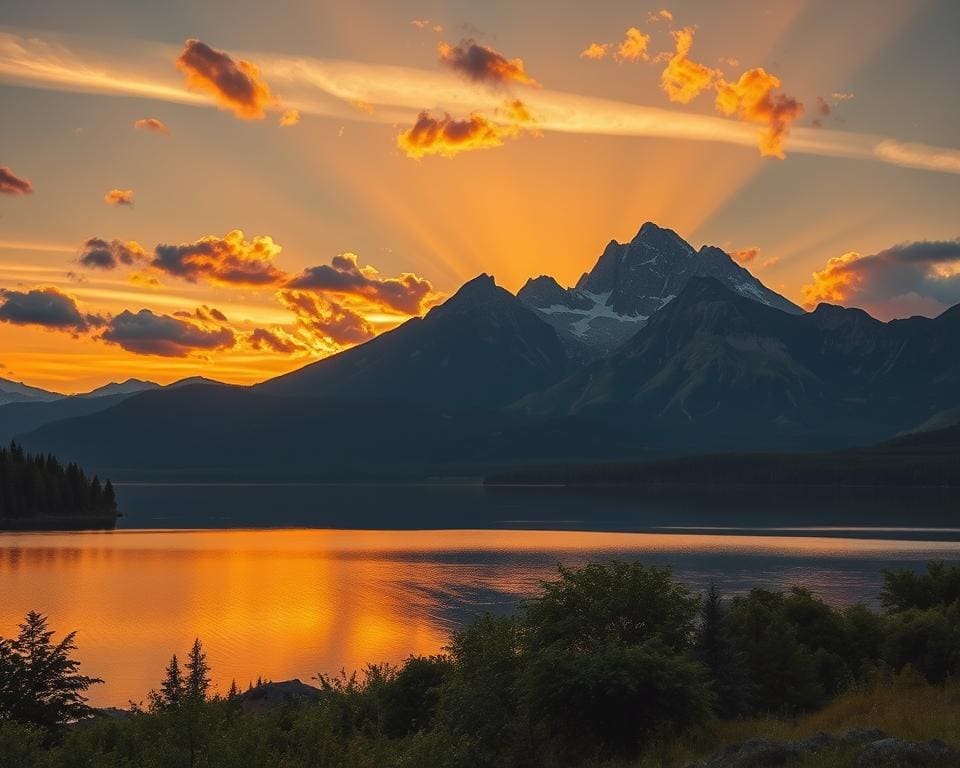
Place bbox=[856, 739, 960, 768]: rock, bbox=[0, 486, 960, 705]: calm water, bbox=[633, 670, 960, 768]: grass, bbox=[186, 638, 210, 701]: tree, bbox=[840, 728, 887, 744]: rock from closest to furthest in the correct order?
bbox=[856, 739, 960, 768]: rock, bbox=[840, 728, 887, 744]: rock, bbox=[633, 670, 960, 768]: grass, bbox=[186, 638, 210, 701]: tree, bbox=[0, 486, 960, 705]: calm water

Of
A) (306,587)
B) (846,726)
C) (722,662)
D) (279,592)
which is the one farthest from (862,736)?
(306,587)

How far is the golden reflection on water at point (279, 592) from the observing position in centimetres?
9562

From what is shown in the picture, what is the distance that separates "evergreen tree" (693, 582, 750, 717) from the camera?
48.1 meters

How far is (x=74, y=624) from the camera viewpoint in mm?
109812

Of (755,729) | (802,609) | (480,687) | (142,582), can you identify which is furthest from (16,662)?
(142,582)

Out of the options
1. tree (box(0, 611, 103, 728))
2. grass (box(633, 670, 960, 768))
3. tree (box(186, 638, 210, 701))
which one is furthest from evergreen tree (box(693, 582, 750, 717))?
tree (box(0, 611, 103, 728))

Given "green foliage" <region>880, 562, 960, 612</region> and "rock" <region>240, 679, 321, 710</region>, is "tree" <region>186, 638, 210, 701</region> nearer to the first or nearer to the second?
"rock" <region>240, 679, 321, 710</region>

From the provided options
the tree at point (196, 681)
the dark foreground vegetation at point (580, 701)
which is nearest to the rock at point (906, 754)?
→ the dark foreground vegetation at point (580, 701)

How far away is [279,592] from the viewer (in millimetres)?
138375

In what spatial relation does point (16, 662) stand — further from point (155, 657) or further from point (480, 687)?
point (155, 657)

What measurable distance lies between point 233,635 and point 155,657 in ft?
44.7

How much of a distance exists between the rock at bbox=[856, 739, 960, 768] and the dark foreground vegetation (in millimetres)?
120

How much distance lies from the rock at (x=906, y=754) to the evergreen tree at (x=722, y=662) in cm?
1709

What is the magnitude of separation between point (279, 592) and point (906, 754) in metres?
117
